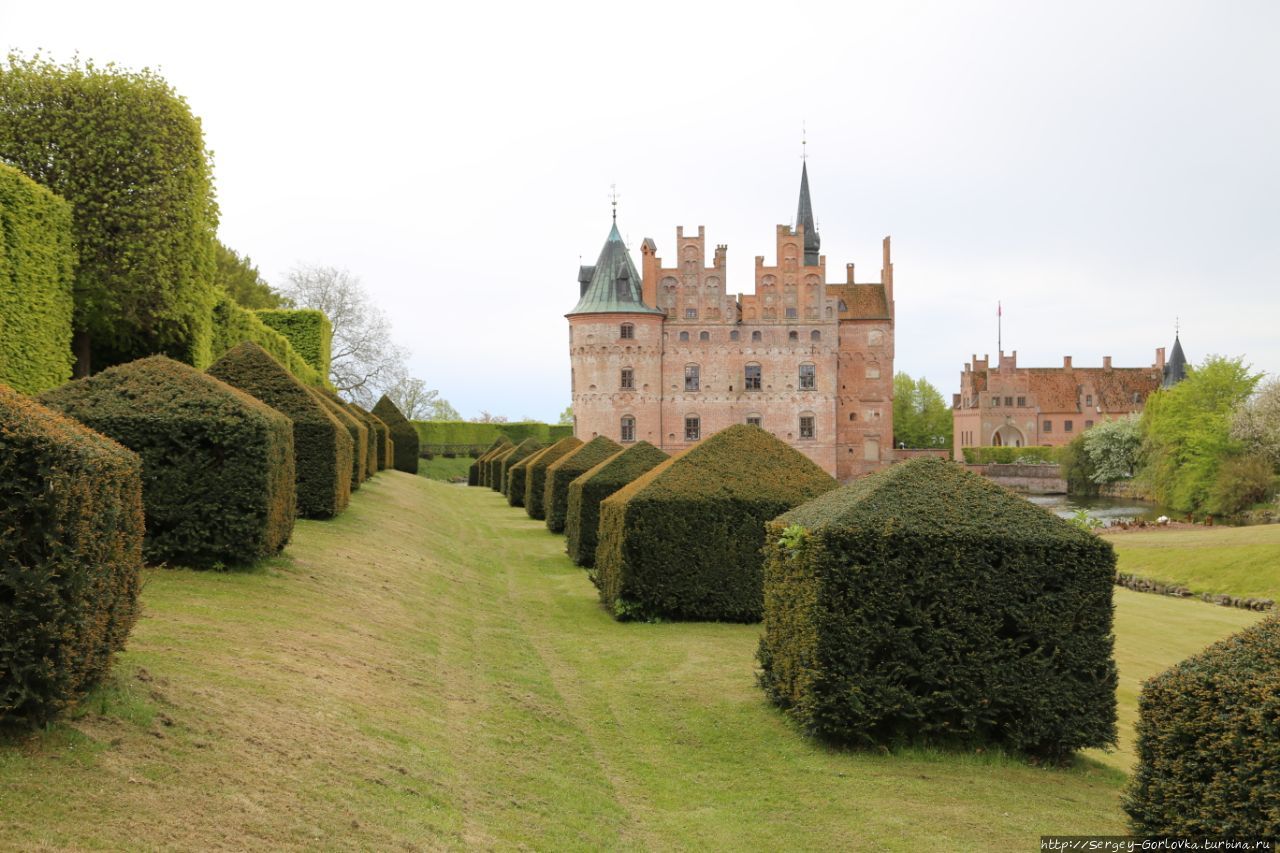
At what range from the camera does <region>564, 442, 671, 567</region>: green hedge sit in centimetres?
2091

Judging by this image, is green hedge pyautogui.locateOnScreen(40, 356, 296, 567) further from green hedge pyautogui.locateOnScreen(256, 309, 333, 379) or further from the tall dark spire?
the tall dark spire

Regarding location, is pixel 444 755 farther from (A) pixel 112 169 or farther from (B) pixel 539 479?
(B) pixel 539 479

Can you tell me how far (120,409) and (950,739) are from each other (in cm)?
987

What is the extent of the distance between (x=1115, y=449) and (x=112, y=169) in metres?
62.2

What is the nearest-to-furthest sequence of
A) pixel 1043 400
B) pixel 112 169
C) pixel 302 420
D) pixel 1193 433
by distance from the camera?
pixel 302 420, pixel 112 169, pixel 1193 433, pixel 1043 400

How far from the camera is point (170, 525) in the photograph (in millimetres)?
12641

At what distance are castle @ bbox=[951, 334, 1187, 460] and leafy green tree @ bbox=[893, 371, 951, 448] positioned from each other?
25.8 ft

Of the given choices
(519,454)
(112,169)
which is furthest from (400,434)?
(112,169)

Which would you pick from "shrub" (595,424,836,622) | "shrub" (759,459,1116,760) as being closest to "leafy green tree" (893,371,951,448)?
"shrub" (595,424,836,622)

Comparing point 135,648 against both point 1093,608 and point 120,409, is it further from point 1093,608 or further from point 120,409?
point 1093,608

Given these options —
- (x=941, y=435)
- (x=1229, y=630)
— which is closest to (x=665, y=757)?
(x=1229, y=630)

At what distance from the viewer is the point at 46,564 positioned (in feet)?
19.9

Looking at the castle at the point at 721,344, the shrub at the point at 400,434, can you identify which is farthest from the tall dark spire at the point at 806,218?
the shrub at the point at 400,434

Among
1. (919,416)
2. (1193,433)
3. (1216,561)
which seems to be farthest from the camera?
(919,416)
